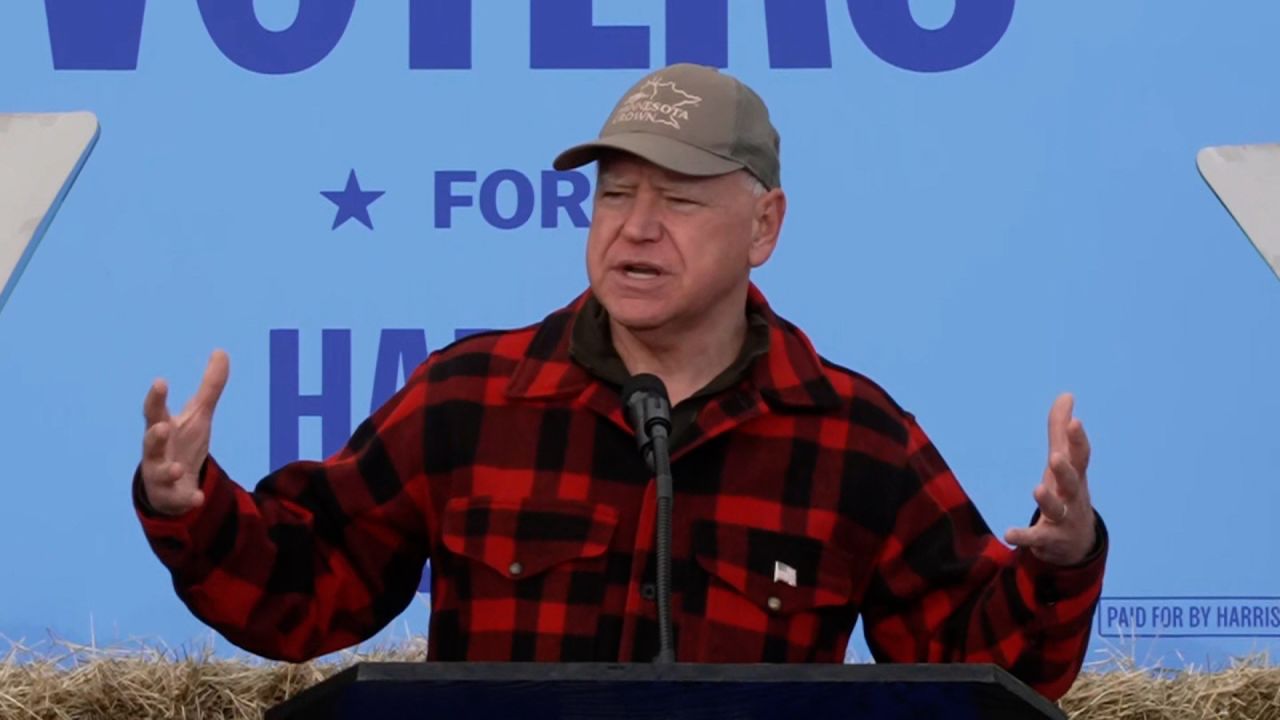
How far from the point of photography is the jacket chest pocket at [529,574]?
2.39 metres

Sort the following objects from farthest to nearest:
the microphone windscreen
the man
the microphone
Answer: the man, the microphone windscreen, the microphone

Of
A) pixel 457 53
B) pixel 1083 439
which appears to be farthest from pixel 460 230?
pixel 1083 439

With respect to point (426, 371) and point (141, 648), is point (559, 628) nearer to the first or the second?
point (426, 371)

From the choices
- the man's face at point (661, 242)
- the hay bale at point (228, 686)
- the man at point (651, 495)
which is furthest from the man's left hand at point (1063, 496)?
the hay bale at point (228, 686)

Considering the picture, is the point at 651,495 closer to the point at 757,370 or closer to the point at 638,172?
the point at 757,370

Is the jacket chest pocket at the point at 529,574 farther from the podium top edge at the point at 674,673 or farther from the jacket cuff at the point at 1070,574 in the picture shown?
the podium top edge at the point at 674,673

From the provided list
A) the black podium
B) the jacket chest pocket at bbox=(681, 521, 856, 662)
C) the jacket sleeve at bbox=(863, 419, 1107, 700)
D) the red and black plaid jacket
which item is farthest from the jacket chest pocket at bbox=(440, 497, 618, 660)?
the black podium

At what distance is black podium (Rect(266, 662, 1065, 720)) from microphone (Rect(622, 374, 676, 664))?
0.20m

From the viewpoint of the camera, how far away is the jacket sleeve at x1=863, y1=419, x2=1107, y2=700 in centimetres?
227

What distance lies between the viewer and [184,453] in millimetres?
2117

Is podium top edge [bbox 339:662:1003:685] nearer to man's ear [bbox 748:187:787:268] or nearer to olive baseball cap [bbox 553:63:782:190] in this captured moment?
olive baseball cap [bbox 553:63:782:190]

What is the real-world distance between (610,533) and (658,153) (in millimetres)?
416

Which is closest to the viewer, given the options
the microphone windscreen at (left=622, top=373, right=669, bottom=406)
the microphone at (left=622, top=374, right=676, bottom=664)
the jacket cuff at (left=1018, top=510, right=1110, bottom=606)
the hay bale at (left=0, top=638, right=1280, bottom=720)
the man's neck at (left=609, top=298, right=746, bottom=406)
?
the microphone at (left=622, top=374, right=676, bottom=664)

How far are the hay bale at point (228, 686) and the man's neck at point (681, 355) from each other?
0.50 meters
